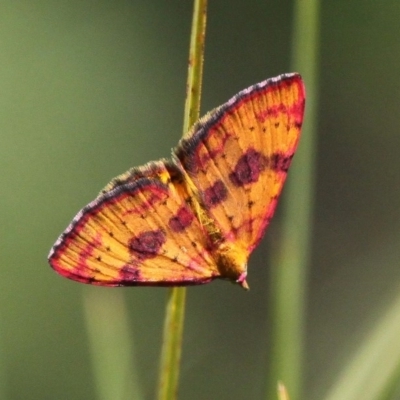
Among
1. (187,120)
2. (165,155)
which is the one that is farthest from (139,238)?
(165,155)

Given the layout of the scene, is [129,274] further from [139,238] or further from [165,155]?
[165,155]

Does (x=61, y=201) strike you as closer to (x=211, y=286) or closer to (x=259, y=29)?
(x=211, y=286)

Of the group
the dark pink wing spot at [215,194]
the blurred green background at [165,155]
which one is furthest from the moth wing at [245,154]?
the blurred green background at [165,155]

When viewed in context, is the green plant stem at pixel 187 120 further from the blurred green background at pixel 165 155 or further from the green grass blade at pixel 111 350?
the blurred green background at pixel 165 155

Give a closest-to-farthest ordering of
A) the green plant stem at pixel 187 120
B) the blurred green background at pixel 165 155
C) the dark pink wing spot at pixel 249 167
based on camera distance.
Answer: the green plant stem at pixel 187 120 < the dark pink wing spot at pixel 249 167 < the blurred green background at pixel 165 155

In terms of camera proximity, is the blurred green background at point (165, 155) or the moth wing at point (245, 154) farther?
the blurred green background at point (165, 155)
